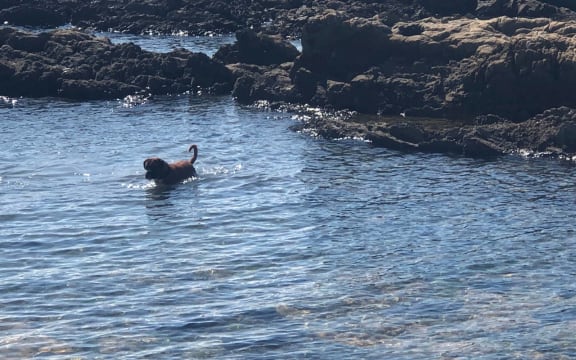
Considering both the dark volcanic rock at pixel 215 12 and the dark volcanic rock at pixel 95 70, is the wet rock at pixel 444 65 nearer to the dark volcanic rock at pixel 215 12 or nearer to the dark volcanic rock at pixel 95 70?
the dark volcanic rock at pixel 95 70

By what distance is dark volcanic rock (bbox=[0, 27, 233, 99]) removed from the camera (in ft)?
133

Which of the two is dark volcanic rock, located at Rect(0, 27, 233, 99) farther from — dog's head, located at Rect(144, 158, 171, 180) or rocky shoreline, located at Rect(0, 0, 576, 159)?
dog's head, located at Rect(144, 158, 171, 180)

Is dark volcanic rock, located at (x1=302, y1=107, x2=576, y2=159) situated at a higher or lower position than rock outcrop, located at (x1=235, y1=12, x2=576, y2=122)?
lower

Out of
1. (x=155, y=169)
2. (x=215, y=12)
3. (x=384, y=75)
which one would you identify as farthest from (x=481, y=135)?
(x=215, y=12)

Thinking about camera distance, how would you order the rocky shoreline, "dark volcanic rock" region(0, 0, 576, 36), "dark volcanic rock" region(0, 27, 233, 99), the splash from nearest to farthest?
the rocky shoreline
the splash
"dark volcanic rock" region(0, 27, 233, 99)
"dark volcanic rock" region(0, 0, 576, 36)

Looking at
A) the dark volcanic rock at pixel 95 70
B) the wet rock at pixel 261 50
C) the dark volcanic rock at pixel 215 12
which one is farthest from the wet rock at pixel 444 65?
the dark volcanic rock at pixel 215 12

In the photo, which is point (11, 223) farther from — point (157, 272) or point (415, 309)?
point (415, 309)

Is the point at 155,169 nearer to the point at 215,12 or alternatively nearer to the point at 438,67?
the point at 438,67

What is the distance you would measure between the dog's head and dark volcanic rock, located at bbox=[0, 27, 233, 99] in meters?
14.0

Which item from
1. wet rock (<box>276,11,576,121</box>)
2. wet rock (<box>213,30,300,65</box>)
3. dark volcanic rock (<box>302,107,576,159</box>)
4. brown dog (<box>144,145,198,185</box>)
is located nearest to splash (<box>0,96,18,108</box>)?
wet rock (<box>213,30,300,65</box>)

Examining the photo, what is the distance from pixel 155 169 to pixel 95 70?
17.0 metres

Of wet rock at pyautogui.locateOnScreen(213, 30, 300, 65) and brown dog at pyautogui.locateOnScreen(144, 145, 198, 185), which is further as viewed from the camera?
wet rock at pyautogui.locateOnScreen(213, 30, 300, 65)

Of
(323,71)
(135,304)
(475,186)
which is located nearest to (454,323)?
(135,304)

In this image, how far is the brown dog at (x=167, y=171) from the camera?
26.8m
